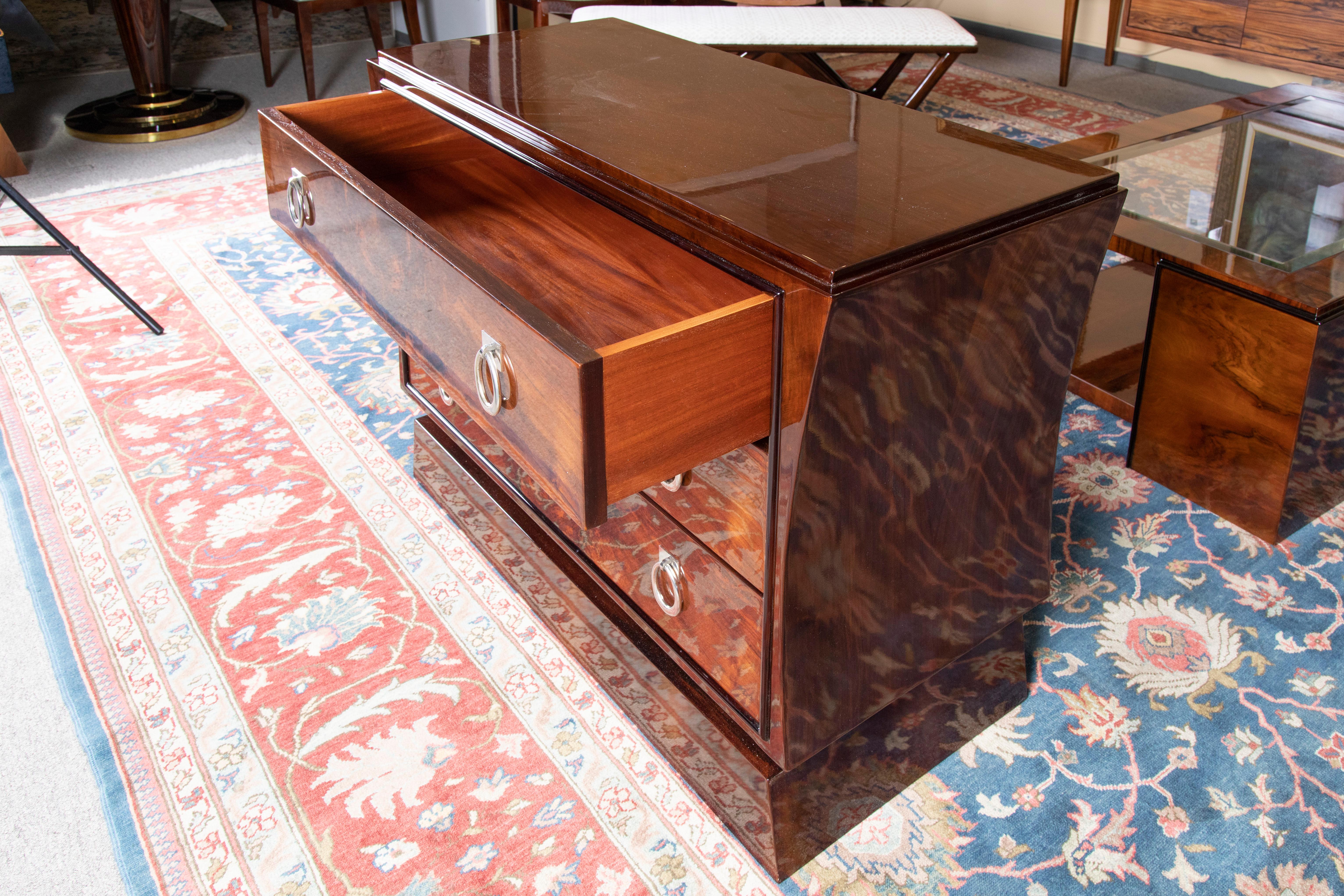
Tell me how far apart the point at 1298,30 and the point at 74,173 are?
344 cm

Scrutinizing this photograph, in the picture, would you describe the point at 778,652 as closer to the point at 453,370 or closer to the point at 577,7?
the point at 453,370

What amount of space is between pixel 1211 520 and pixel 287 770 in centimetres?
130

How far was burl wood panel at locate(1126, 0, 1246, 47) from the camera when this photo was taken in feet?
9.89

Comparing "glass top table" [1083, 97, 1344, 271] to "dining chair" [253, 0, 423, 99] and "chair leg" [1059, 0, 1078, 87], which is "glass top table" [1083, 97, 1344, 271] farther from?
"dining chair" [253, 0, 423, 99]

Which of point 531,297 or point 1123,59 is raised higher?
point 531,297

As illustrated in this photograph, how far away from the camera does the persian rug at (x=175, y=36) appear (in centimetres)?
370

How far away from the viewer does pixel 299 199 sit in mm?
1092

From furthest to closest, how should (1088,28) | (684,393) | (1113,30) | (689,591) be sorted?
1. (1088,28)
2. (1113,30)
3. (689,591)
4. (684,393)

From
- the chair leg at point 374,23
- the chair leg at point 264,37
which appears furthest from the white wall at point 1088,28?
the chair leg at point 264,37

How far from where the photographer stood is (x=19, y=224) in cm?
239

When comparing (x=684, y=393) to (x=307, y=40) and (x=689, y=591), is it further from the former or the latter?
(x=307, y=40)

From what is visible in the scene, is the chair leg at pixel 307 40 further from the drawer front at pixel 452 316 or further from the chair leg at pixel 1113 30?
A: the chair leg at pixel 1113 30

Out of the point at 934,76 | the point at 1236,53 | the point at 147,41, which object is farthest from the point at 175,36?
the point at 1236,53

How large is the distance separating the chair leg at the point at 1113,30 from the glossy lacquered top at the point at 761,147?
3.03 meters
